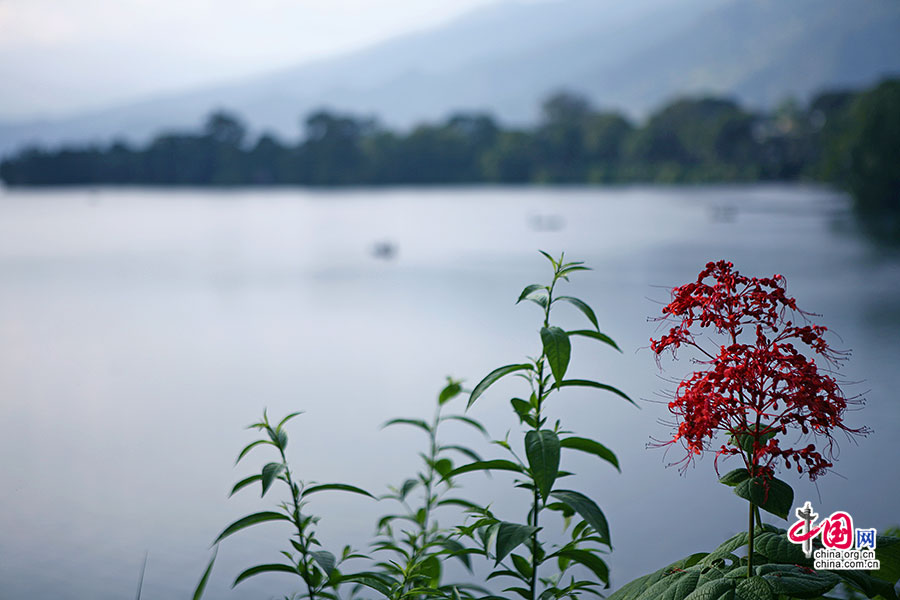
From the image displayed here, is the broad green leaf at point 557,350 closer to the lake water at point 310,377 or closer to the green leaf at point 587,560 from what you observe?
the green leaf at point 587,560

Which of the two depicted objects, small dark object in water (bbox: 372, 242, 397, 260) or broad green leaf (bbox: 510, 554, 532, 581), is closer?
broad green leaf (bbox: 510, 554, 532, 581)

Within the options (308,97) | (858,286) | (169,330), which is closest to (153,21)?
(169,330)

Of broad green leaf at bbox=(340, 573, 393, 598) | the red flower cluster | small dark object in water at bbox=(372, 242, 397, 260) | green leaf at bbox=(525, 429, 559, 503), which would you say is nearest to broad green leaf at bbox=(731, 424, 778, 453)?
the red flower cluster

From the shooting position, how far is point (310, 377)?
19.6 feet

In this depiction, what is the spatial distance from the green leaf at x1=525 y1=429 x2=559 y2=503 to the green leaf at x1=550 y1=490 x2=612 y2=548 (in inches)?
3.5

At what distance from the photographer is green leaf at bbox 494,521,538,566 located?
1.07m

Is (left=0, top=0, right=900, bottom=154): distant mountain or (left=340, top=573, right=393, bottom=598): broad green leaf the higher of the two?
(left=0, top=0, right=900, bottom=154): distant mountain

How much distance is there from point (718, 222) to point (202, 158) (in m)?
28.7

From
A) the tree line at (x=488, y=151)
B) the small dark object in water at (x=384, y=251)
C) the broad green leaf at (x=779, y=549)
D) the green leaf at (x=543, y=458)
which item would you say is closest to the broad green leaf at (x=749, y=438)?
the broad green leaf at (x=779, y=549)

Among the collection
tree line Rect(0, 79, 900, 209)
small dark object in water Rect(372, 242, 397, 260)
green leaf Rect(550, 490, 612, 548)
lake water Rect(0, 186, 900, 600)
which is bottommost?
lake water Rect(0, 186, 900, 600)

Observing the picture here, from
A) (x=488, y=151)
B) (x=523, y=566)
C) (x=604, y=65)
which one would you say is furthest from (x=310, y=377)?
(x=604, y=65)

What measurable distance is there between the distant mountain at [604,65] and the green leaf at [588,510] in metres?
28.9

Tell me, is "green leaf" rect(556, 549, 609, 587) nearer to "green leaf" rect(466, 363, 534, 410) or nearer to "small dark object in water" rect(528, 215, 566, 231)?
"green leaf" rect(466, 363, 534, 410)

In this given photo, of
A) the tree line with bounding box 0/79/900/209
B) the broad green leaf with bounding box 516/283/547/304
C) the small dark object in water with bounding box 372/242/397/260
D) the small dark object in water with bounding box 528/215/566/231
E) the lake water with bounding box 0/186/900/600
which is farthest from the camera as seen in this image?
the tree line with bounding box 0/79/900/209
